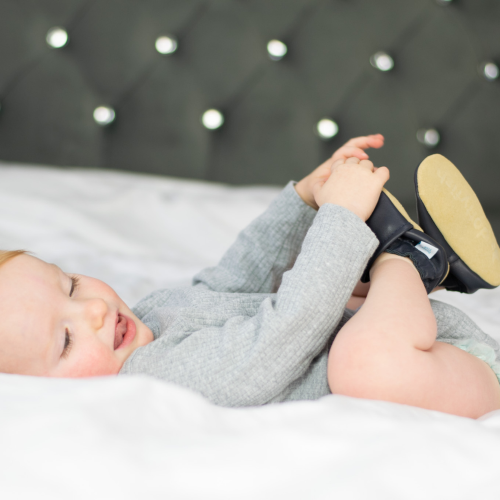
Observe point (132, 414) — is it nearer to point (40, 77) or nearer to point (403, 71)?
point (40, 77)

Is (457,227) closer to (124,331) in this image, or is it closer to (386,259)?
(386,259)

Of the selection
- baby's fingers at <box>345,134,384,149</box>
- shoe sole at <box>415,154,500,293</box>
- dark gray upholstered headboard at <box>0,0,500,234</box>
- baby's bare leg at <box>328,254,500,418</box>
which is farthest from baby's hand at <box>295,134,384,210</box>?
dark gray upholstered headboard at <box>0,0,500,234</box>

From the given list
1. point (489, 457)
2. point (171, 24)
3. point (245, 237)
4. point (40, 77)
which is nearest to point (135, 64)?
point (171, 24)

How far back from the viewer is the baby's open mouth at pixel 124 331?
669 mm

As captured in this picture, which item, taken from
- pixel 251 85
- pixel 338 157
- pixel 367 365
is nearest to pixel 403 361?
pixel 367 365

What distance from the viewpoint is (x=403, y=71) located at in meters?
1.47

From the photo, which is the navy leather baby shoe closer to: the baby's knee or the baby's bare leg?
the baby's bare leg

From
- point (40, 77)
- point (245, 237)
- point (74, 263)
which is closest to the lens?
point (245, 237)

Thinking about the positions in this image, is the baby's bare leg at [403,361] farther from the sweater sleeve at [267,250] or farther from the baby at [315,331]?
the sweater sleeve at [267,250]

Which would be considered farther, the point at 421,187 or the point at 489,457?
the point at 421,187

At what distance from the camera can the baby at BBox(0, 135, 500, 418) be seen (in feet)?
1.86

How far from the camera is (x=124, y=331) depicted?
688 mm

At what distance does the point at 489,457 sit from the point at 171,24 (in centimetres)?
133

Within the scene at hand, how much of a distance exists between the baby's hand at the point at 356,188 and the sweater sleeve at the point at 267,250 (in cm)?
16
